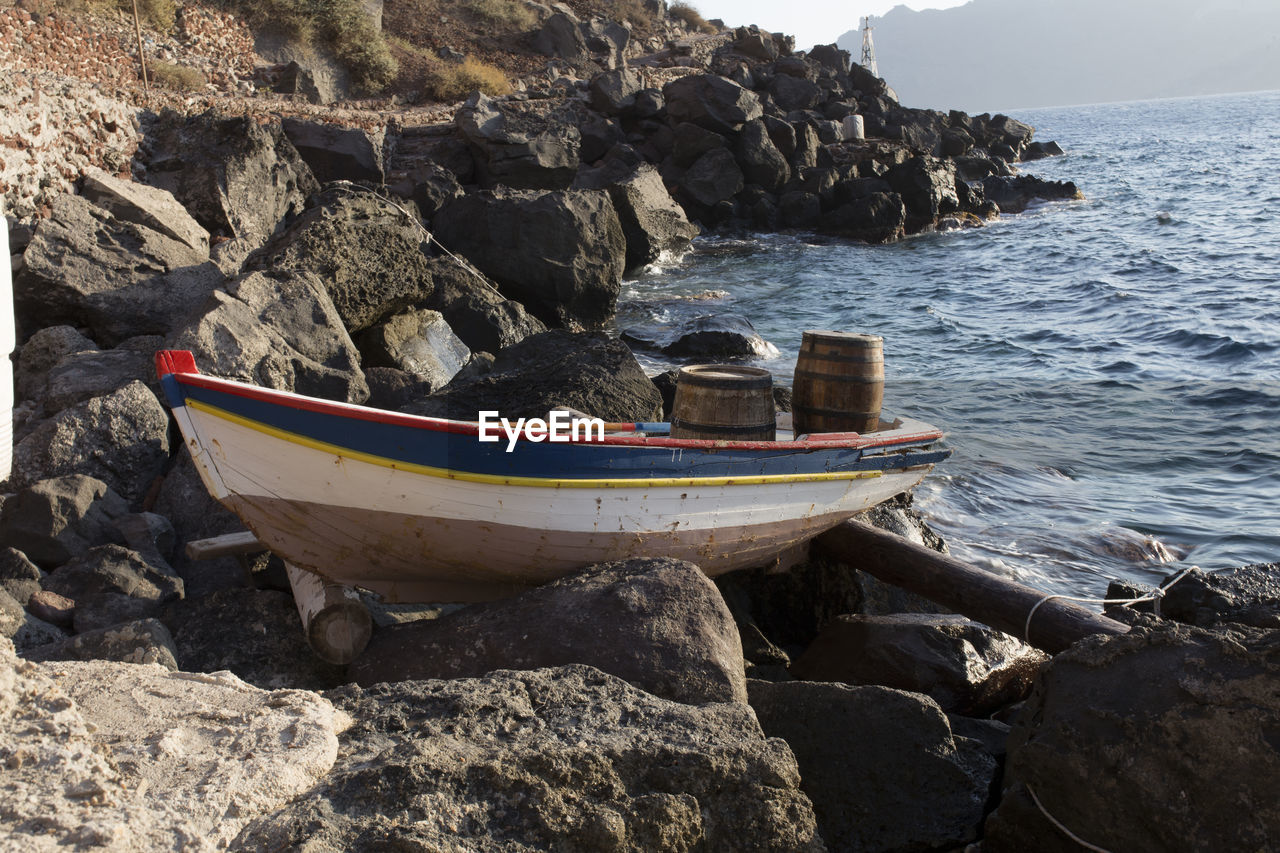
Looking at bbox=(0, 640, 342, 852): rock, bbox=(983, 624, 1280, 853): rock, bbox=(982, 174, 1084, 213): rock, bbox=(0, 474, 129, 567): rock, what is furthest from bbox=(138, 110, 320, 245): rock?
bbox=(982, 174, 1084, 213): rock

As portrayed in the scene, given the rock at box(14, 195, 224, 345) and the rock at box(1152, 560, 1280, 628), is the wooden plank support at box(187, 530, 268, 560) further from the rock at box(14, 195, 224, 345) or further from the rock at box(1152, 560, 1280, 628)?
the rock at box(1152, 560, 1280, 628)

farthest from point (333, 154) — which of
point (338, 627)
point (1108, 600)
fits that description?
point (1108, 600)

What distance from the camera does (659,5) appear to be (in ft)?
142

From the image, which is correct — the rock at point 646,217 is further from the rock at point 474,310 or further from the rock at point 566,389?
the rock at point 566,389

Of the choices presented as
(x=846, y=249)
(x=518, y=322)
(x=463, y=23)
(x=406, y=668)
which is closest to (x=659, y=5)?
Answer: (x=463, y=23)

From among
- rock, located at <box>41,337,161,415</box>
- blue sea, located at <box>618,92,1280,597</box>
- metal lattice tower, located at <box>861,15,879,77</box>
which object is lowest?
blue sea, located at <box>618,92,1280,597</box>

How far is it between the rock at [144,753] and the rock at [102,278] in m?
5.17

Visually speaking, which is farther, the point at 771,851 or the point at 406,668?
the point at 406,668

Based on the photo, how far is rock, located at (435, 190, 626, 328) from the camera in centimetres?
1243

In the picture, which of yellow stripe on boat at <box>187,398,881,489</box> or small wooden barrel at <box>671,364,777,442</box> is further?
small wooden barrel at <box>671,364,777,442</box>

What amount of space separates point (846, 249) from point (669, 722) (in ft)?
74.0

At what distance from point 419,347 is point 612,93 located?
1985 cm

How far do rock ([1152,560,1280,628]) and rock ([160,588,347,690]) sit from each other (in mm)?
4581

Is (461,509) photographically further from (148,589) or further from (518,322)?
(518,322)
